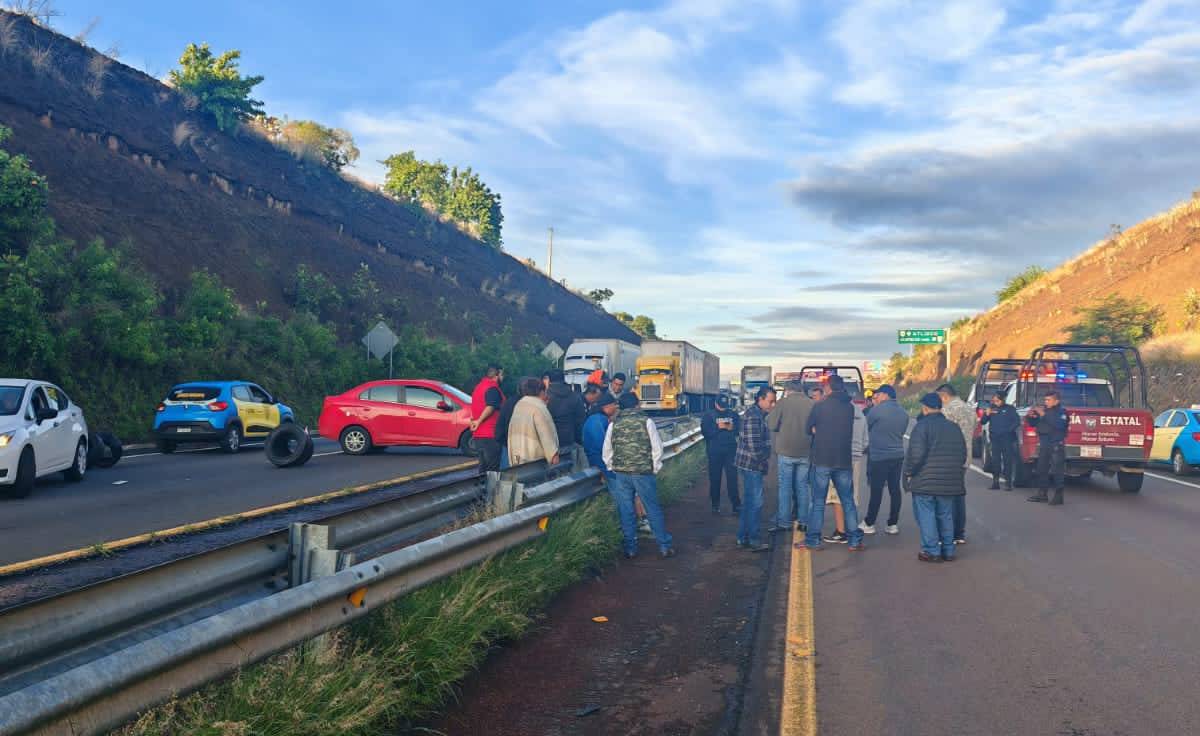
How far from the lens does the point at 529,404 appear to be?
415 inches

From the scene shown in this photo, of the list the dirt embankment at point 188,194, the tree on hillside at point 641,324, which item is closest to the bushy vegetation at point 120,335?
the dirt embankment at point 188,194

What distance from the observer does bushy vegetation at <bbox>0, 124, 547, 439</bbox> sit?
21672mm

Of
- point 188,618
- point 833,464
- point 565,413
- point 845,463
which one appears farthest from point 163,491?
point 188,618

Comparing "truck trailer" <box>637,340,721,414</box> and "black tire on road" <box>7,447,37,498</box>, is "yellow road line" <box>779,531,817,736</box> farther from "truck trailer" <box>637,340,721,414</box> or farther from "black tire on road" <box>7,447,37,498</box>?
"truck trailer" <box>637,340,721,414</box>

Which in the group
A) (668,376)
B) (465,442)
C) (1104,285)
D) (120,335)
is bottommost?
(465,442)

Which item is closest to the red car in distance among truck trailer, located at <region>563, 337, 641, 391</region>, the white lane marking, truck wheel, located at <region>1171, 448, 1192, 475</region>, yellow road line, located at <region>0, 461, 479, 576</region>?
yellow road line, located at <region>0, 461, 479, 576</region>

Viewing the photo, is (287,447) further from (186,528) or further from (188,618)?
(188,618)

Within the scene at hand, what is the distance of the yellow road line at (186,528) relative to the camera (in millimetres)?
8781

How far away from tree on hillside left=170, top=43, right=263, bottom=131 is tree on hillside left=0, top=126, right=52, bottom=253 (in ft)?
94.0

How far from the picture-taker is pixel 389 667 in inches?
208

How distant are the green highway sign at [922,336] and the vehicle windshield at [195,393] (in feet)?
226

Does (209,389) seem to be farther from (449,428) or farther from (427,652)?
(427,652)

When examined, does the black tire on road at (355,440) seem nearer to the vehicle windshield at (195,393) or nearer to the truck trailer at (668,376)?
the vehicle windshield at (195,393)

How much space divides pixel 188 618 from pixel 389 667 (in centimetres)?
124
